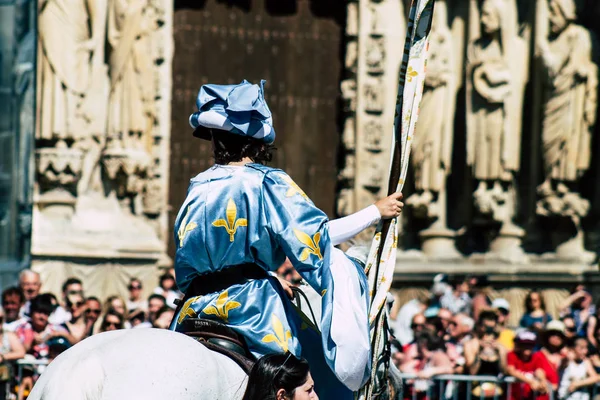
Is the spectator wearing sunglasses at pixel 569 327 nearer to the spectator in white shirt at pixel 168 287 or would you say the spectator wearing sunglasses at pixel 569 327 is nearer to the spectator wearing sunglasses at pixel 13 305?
the spectator in white shirt at pixel 168 287

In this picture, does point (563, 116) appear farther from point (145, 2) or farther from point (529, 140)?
point (145, 2)

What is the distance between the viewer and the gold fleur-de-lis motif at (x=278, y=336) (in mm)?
5301

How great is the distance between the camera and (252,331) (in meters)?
5.28

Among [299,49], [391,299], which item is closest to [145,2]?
[299,49]

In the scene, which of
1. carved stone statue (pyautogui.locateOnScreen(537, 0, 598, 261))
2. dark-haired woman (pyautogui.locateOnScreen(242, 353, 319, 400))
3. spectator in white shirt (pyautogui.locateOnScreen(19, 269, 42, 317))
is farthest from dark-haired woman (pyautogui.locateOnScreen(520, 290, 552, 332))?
dark-haired woman (pyautogui.locateOnScreen(242, 353, 319, 400))

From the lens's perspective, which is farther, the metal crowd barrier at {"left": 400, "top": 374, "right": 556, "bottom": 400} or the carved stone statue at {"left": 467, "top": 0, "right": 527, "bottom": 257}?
the carved stone statue at {"left": 467, "top": 0, "right": 527, "bottom": 257}

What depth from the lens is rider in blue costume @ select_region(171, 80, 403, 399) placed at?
531cm

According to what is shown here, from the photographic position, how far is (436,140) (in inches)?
556

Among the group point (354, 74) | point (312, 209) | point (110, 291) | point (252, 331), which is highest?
point (354, 74)

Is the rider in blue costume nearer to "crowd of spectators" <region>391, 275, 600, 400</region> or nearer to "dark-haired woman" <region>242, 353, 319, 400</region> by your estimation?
"dark-haired woman" <region>242, 353, 319, 400</region>

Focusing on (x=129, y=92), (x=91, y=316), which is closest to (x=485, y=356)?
(x=91, y=316)

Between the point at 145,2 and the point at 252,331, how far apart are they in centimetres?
857

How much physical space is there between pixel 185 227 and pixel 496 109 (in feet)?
29.8

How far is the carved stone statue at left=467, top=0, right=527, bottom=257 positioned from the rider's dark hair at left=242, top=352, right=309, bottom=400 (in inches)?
377
